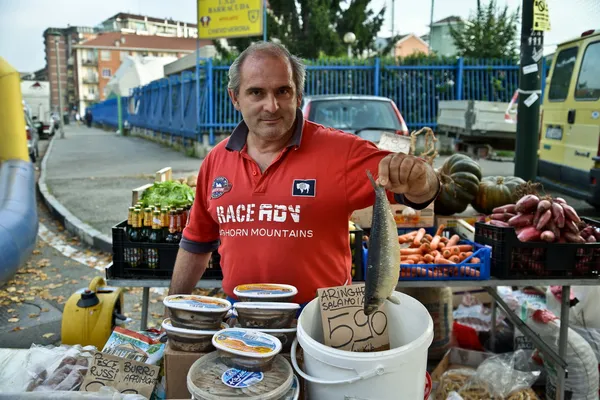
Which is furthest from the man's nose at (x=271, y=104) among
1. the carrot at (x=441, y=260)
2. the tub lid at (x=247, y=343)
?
the carrot at (x=441, y=260)

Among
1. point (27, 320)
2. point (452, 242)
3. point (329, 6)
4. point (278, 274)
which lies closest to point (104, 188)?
point (27, 320)

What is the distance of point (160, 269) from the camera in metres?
3.54

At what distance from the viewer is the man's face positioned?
2375 millimetres

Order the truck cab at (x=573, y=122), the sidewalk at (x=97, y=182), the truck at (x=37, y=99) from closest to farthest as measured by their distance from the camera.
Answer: the truck cab at (x=573, y=122) < the sidewalk at (x=97, y=182) < the truck at (x=37, y=99)

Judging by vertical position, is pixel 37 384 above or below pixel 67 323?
above

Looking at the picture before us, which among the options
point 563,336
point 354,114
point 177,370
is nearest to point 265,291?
point 177,370

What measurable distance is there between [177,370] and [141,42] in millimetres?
89731

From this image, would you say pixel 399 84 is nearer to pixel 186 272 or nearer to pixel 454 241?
pixel 454 241

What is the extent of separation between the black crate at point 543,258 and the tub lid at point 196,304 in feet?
7.18

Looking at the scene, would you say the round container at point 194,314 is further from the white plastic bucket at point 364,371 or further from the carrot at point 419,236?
the carrot at point 419,236

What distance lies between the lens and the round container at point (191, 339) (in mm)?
1862

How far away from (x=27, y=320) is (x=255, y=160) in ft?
14.0

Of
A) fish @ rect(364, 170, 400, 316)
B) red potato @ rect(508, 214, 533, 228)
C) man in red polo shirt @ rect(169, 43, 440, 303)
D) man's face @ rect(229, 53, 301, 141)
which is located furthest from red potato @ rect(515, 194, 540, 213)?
fish @ rect(364, 170, 400, 316)

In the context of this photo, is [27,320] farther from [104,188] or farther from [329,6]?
[329,6]
